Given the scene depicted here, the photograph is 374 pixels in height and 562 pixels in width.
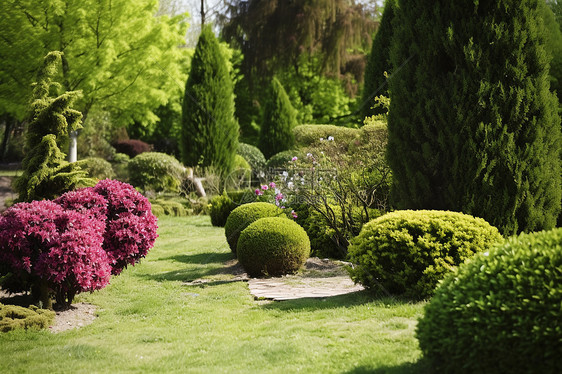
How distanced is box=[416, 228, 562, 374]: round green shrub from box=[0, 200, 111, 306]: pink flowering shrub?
431 cm

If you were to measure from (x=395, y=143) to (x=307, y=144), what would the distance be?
8.48 m

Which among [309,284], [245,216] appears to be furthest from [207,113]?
[309,284]

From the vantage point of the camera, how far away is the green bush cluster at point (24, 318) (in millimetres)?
5578

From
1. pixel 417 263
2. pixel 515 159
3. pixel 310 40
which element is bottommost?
A: pixel 417 263

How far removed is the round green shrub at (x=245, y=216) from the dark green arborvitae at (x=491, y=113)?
3.71 m

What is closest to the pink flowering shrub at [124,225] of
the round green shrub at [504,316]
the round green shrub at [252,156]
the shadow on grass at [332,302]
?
the shadow on grass at [332,302]

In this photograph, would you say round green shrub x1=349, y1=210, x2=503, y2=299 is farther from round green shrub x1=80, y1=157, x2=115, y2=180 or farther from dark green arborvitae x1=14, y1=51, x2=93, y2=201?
round green shrub x1=80, y1=157, x2=115, y2=180

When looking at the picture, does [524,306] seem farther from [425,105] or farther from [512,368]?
[425,105]

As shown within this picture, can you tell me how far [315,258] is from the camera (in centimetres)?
942

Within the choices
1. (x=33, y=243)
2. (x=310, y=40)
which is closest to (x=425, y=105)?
(x=33, y=243)

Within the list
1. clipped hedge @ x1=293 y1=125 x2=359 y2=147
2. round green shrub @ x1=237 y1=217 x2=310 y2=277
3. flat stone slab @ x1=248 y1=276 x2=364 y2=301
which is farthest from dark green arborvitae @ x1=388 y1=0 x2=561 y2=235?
clipped hedge @ x1=293 y1=125 x2=359 y2=147

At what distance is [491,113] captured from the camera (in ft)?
19.7

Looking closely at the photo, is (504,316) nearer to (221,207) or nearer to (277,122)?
(221,207)

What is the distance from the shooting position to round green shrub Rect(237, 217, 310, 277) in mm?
7945
